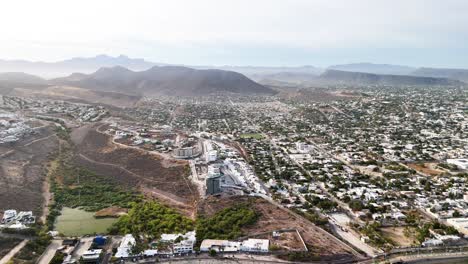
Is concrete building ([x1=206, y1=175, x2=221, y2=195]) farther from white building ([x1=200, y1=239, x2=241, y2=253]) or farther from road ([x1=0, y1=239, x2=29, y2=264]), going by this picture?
road ([x1=0, y1=239, x2=29, y2=264])

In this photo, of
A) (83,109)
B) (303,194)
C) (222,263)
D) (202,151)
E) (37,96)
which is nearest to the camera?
(222,263)

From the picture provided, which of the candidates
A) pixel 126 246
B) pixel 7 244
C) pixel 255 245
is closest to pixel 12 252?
pixel 7 244

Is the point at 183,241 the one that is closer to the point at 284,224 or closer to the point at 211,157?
the point at 284,224

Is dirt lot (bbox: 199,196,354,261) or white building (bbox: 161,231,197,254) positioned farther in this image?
white building (bbox: 161,231,197,254)

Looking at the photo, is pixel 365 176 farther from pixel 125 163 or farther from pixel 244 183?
pixel 125 163

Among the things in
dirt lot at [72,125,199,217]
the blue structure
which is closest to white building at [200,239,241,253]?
dirt lot at [72,125,199,217]

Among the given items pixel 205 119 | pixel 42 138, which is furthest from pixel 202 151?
pixel 205 119
